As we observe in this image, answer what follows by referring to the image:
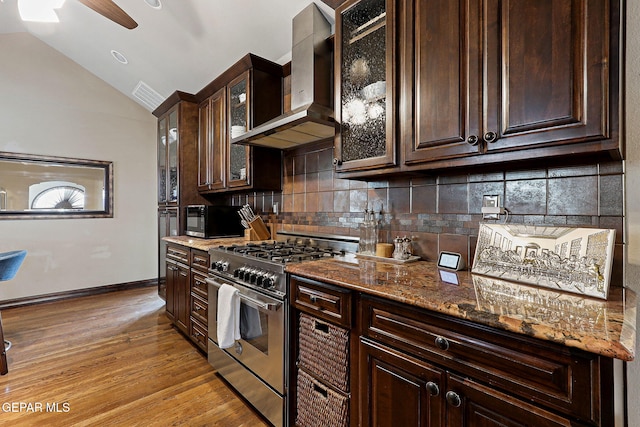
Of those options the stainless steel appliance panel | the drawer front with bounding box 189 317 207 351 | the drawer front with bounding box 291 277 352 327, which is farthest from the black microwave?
the drawer front with bounding box 291 277 352 327

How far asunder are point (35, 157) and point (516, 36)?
499cm

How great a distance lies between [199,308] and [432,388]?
Result: 2.01 metres

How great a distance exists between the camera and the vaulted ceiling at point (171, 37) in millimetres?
2236

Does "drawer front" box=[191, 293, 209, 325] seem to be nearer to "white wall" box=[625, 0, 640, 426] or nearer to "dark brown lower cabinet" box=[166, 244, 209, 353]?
"dark brown lower cabinet" box=[166, 244, 209, 353]

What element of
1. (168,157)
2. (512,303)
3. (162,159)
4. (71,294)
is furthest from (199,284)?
(71,294)

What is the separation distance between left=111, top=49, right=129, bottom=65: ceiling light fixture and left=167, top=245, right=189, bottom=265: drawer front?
2.29 meters

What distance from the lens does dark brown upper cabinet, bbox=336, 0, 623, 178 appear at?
2.93ft

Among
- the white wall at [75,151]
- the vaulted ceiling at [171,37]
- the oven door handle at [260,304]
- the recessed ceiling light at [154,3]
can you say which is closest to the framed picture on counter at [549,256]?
the oven door handle at [260,304]

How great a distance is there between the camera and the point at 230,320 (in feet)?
5.98

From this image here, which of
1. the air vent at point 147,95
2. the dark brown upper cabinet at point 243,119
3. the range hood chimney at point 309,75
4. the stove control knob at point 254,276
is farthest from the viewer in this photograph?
the air vent at point 147,95

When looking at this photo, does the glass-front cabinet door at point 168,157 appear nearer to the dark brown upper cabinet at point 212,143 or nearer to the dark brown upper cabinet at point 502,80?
the dark brown upper cabinet at point 212,143

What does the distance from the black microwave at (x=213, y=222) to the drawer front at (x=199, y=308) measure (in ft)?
2.04

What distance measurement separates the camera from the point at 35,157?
142 inches

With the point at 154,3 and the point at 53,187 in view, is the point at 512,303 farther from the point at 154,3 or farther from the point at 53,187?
the point at 53,187
